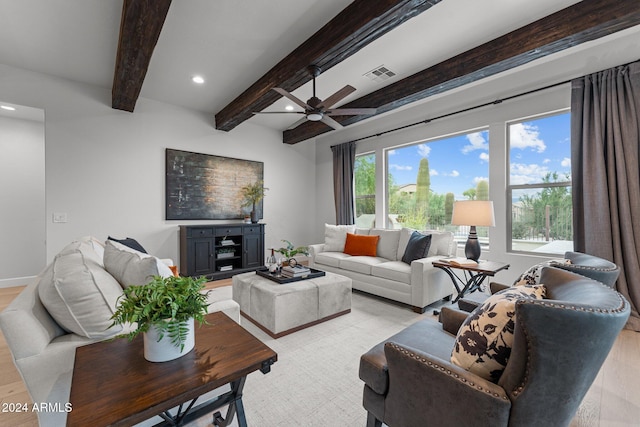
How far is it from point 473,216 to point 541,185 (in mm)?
1412

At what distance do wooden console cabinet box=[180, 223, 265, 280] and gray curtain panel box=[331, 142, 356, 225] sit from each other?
1657 millimetres

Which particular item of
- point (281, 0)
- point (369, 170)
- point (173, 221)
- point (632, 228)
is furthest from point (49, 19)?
point (632, 228)

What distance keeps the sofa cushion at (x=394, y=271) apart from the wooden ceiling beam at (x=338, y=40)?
2437 millimetres

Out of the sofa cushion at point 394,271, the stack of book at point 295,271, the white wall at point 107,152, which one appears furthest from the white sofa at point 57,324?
the white wall at point 107,152

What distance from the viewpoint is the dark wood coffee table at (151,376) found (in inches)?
31.3

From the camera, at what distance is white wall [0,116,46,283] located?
405cm

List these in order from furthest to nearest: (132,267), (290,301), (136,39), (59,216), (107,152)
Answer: (107,152) → (59,216) → (290,301) → (136,39) → (132,267)

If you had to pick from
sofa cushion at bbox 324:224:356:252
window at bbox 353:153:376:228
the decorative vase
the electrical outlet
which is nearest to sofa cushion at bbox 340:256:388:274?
sofa cushion at bbox 324:224:356:252

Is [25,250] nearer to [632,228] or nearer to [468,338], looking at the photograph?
[468,338]

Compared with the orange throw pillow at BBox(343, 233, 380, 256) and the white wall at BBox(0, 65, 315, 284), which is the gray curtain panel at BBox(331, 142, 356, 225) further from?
the white wall at BBox(0, 65, 315, 284)

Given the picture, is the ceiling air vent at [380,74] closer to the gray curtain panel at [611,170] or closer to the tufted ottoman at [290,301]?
the gray curtain panel at [611,170]

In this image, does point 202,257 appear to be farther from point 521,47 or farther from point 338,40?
point 521,47

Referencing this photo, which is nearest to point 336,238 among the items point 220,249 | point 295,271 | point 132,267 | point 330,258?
point 330,258

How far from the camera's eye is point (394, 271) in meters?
3.33
